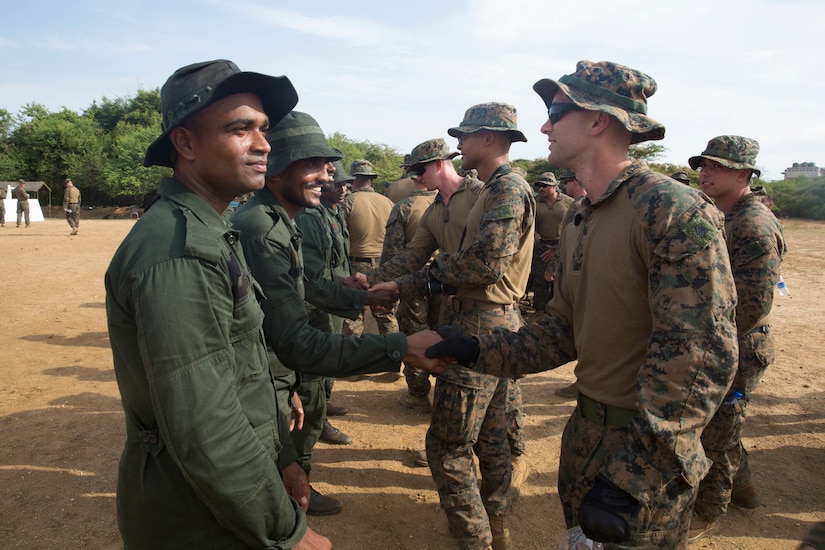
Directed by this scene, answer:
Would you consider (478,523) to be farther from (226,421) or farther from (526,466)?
(226,421)

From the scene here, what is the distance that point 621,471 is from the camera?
5.83 ft

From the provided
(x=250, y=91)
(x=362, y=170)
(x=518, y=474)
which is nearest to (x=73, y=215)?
(x=362, y=170)

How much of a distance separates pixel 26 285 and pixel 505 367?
12.9 meters

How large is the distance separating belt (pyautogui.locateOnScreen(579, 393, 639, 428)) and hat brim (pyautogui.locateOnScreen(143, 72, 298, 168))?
1.81 metres

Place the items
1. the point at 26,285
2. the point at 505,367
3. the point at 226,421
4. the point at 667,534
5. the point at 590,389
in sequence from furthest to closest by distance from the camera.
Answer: the point at 26,285 < the point at 505,367 < the point at 590,389 < the point at 667,534 < the point at 226,421

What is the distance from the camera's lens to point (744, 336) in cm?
379

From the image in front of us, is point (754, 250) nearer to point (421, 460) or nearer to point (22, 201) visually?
point (421, 460)

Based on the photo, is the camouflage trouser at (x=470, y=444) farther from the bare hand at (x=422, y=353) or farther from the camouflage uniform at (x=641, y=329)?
the camouflage uniform at (x=641, y=329)

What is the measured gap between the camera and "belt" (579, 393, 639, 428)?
2.04 meters

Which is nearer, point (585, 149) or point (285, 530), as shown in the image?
point (285, 530)

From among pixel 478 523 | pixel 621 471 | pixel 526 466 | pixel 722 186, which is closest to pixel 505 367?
pixel 621 471

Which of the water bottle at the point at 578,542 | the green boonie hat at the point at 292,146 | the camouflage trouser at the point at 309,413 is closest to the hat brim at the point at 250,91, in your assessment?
the green boonie hat at the point at 292,146

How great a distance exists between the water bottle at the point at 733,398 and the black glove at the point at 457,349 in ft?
7.09

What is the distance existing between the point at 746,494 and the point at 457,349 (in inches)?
120
